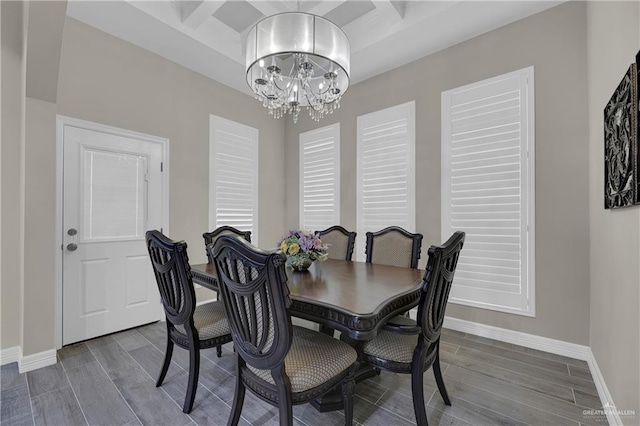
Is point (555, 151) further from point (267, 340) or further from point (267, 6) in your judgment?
point (267, 6)

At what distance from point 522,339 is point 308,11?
154 inches

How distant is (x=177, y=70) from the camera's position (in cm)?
347

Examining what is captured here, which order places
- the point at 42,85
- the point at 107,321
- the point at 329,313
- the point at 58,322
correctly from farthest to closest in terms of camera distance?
the point at 107,321 < the point at 58,322 < the point at 42,85 < the point at 329,313

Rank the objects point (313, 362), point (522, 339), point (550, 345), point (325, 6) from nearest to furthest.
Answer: point (313, 362)
point (550, 345)
point (522, 339)
point (325, 6)

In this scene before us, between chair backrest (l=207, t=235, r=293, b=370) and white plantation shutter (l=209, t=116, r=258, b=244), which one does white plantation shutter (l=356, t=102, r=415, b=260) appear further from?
chair backrest (l=207, t=235, r=293, b=370)

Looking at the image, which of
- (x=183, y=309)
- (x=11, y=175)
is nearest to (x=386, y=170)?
(x=183, y=309)

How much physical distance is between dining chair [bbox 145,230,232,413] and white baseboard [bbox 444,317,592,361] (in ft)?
7.93

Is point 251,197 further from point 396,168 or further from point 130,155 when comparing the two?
point 396,168

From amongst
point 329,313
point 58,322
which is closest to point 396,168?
point 329,313

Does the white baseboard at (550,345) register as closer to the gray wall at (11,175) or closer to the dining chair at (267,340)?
the dining chair at (267,340)

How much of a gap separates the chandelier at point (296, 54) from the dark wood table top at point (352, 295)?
1.50 metres

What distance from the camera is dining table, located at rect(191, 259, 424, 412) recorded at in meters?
1.26

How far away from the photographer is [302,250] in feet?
7.02

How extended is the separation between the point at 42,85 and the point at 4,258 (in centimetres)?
147
